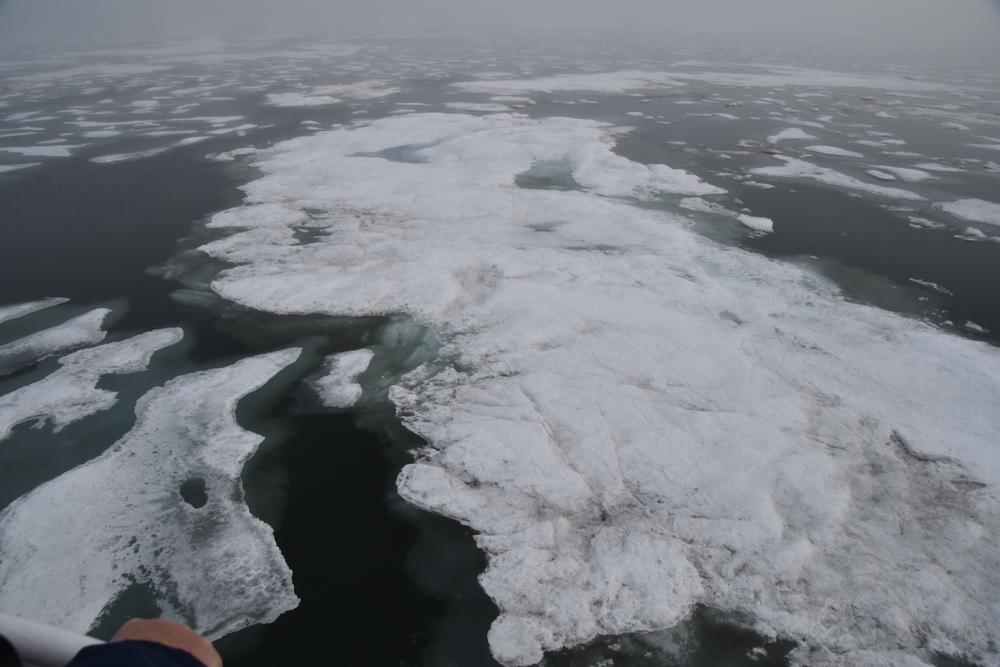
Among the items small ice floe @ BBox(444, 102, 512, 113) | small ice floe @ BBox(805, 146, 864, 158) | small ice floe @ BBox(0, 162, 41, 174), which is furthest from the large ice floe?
small ice floe @ BBox(444, 102, 512, 113)

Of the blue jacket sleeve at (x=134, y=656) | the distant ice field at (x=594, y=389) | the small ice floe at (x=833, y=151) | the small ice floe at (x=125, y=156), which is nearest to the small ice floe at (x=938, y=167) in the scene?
the distant ice field at (x=594, y=389)

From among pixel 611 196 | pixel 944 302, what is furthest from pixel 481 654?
pixel 611 196

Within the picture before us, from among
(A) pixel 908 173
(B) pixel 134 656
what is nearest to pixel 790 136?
(A) pixel 908 173

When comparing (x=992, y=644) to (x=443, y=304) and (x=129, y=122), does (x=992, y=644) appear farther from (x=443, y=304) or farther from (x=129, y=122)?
(x=129, y=122)

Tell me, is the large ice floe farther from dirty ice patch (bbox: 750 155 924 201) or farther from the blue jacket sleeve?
dirty ice patch (bbox: 750 155 924 201)

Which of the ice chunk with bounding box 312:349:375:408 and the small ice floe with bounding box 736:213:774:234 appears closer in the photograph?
the ice chunk with bounding box 312:349:375:408

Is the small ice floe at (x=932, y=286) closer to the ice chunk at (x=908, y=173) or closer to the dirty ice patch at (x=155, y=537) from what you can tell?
the ice chunk at (x=908, y=173)
